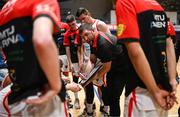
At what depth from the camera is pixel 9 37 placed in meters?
1.85

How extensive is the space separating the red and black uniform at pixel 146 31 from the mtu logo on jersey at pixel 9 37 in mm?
517

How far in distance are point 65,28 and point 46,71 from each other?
4.95 m

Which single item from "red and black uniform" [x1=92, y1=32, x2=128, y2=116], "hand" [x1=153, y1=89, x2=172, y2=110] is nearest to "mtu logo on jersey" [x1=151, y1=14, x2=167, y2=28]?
"hand" [x1=153, y1=89, x2=172, y2=110]

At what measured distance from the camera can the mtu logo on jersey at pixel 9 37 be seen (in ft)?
5.93

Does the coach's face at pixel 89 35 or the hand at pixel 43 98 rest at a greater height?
the coach's face at pixel 89 35

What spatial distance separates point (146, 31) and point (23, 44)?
64 cm

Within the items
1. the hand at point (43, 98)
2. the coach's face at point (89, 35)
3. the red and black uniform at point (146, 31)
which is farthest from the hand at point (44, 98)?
the coach's face at point (89, 35)

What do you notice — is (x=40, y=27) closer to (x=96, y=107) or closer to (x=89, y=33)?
(x=89, y=33)

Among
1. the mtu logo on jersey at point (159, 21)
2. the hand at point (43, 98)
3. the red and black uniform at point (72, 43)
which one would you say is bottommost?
the red and black uniform at point (72, 43)

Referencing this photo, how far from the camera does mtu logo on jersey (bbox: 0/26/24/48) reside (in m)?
1.81

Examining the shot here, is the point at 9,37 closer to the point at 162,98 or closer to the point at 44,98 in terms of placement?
the point at 44,98

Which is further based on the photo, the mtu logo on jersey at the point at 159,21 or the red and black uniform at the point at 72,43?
the red and black uniform at the point at 72,43

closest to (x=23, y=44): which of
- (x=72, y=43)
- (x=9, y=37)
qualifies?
(x=9, y=37)

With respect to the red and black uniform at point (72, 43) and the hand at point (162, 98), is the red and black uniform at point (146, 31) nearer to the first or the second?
the hand at point (162, 98)
